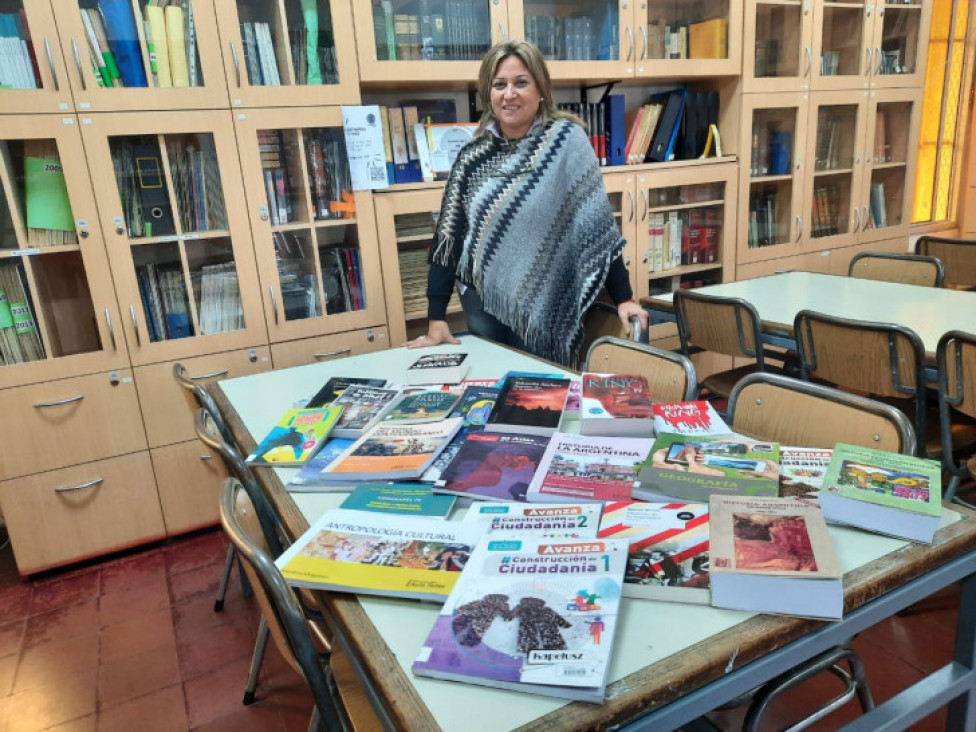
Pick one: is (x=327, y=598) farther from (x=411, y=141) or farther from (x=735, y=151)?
(x=735, y=151)

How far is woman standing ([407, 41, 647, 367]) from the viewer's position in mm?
2117

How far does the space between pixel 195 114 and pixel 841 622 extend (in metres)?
2.51

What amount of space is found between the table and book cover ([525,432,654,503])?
0.86 feet

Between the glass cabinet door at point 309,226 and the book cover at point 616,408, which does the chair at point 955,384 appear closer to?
the book cover at point 616,408

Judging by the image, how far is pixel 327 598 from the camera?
36.0 inches

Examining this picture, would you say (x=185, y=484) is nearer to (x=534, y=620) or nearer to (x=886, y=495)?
(x=534, y=620)

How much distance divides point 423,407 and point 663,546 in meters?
0.76

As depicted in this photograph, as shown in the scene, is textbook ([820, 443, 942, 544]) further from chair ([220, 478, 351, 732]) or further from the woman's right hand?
the woman's right hand

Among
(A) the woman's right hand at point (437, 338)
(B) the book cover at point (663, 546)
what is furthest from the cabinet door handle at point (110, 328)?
(B) the book cover at point (663, 546)

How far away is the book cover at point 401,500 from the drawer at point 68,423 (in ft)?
5.74

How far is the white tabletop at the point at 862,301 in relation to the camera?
218cm

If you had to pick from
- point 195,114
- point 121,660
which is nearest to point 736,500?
point 121,660

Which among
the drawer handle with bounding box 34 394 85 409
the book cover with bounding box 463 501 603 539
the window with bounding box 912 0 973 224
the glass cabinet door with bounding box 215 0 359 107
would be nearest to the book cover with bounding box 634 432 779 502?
the book cover with bounding box 463 501 603 539

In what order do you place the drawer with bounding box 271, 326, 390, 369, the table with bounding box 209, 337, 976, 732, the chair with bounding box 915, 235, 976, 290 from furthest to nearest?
the chair with bounding box 915, 235, 976, 290, the drawer with bounding box 271, 326, 390, 369, the table with bounding box 209, 337, 976, 732
